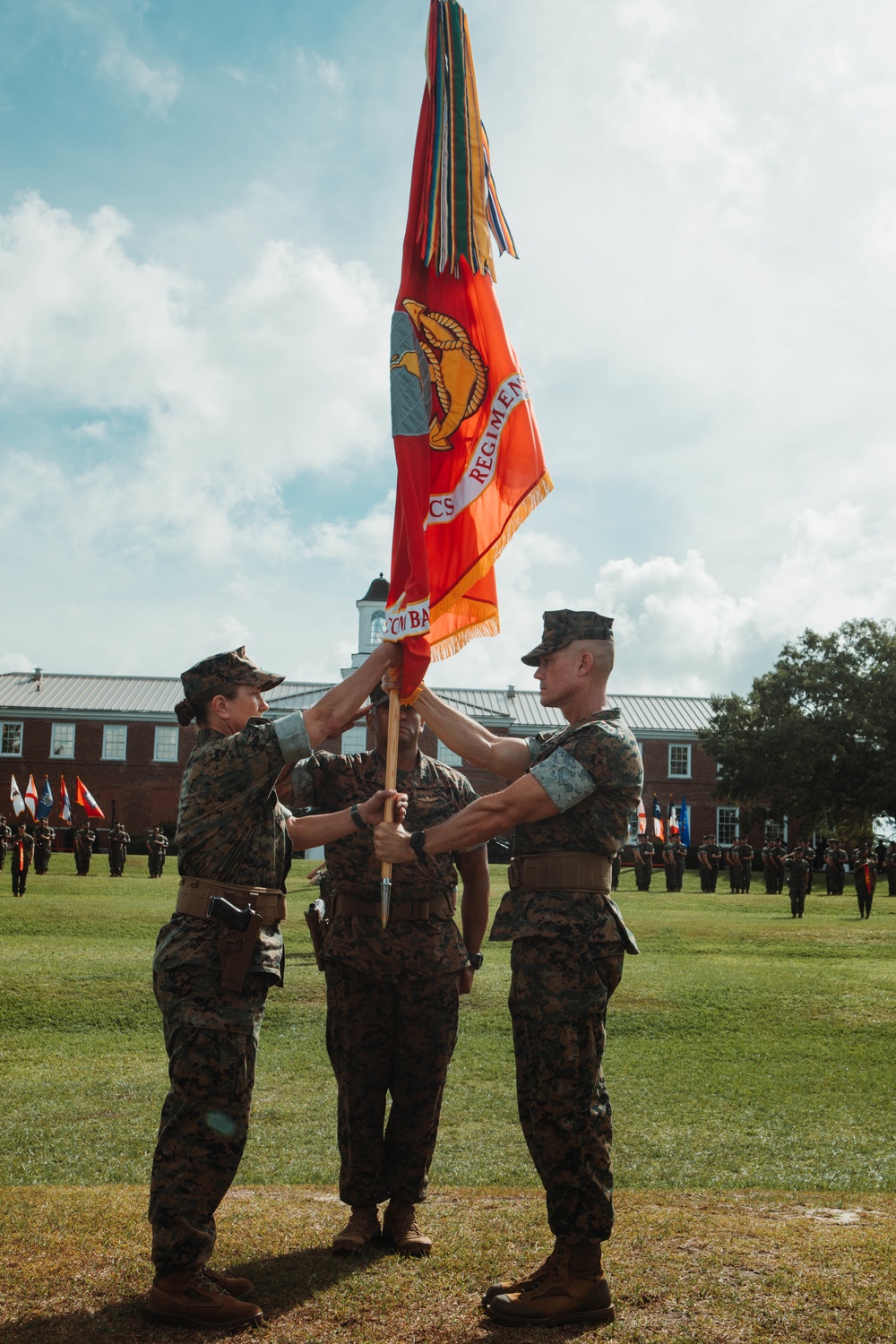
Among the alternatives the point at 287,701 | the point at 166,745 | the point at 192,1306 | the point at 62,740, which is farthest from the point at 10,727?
the point at 192,1306

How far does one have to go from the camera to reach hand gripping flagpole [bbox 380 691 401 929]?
4566 millimetres

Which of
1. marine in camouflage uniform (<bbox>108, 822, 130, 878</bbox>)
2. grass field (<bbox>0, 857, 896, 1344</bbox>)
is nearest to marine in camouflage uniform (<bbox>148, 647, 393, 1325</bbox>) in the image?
grass field (<bbox>0, 857, 896, 1344</bbox>)

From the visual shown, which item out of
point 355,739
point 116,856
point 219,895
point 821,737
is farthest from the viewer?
point 355,739

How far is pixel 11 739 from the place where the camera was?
53781 mm

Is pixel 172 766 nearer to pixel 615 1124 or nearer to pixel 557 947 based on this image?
pixel 615 1124

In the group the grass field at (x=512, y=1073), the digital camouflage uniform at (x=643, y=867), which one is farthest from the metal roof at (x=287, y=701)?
the grass field at (x=512, y=1073)

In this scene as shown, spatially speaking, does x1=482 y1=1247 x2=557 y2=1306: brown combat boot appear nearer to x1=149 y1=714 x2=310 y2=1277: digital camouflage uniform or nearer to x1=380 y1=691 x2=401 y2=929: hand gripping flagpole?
x1=149 y1=714 x2=310 y2=1277: digital camouflage uniform

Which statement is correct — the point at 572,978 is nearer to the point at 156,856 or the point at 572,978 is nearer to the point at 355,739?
the point at 156,856

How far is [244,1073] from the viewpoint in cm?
391

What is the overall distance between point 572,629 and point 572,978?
1397mm

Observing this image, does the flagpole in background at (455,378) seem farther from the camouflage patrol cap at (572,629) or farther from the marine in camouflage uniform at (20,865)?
the marine in camouflage uniform at (20,865)

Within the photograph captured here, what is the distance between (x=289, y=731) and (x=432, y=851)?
33.2 inches

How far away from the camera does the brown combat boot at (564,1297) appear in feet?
12.2

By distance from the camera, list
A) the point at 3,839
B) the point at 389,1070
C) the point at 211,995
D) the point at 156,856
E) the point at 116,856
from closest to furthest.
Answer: the point at 211,995, the point at 389,1070, the point at 3,839, the point at 116,856, the point at 156,856
